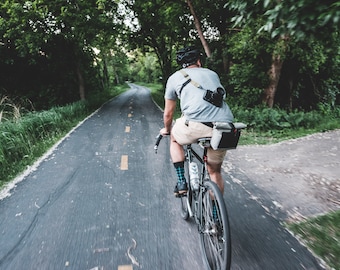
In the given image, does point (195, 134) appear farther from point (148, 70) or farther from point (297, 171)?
point (148, 70)

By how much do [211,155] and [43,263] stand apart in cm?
228

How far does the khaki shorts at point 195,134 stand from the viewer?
276 cm

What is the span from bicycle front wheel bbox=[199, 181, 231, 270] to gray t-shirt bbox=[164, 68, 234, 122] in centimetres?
71

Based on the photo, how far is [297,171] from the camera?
219 inches

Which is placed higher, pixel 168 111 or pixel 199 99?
pixel 199 99

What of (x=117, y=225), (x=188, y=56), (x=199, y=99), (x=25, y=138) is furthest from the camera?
(x=25, y=138)

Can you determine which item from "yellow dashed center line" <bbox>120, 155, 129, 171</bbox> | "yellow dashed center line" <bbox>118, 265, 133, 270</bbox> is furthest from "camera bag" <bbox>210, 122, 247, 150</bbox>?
"yellow dashed center line" <bbox>120, 155, 129, 171</bbox>

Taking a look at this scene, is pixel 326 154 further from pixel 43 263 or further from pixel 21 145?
pixel 21 145

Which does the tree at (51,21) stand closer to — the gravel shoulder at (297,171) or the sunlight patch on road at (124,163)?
Answer: the sunlight patch on road at (124,163)

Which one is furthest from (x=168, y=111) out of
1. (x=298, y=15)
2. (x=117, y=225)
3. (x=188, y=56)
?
(x=117, y=225)

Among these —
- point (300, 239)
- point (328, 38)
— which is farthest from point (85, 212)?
point (328, 38)

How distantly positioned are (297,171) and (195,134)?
12.5 ft

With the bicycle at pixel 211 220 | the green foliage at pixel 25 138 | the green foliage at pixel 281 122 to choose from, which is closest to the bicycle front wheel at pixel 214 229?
the bicycle at pixel 211 220

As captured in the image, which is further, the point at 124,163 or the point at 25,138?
the point at 25,138
